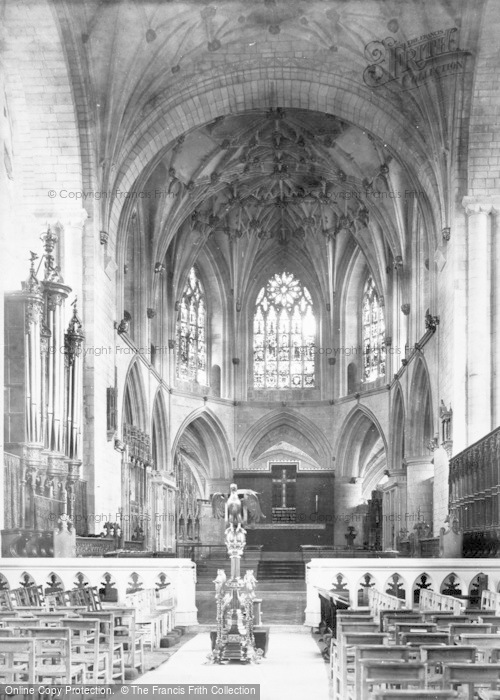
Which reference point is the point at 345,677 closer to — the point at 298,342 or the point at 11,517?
the point at 11,517

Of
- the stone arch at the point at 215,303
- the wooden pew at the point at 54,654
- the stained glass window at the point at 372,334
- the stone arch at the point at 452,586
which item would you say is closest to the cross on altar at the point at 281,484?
the stained glass window at the point at 372,334

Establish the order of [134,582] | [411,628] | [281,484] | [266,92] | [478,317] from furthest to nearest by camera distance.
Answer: [281,484] < [266,92] < [478,317] < [134,582] < [411,628]

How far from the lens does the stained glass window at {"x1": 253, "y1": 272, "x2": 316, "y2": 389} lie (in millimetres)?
43312

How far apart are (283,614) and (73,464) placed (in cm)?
512

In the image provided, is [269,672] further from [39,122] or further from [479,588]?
[39,122]

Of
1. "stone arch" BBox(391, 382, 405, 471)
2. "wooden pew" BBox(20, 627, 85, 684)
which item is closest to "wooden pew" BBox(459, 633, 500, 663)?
"wooden pew" BBox(20, 627, 85, 684)

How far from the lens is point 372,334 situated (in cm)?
4056

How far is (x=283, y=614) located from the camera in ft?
68.9

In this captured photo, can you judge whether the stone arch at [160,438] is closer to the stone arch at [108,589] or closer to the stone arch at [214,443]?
the stone arch at [214,443]

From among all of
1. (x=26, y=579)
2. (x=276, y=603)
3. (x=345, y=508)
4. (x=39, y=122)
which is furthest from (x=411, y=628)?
(x=345, y=508)

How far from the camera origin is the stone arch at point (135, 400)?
32844 mm

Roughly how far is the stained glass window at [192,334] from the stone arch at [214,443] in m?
1.52

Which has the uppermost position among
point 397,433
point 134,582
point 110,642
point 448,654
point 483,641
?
point 397,433

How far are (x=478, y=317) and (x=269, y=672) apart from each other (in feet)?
46.5
